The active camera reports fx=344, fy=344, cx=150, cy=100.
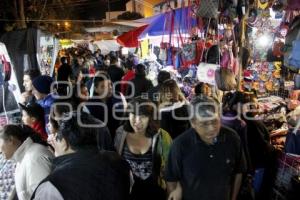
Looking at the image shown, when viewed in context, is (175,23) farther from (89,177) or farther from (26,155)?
(89,177)

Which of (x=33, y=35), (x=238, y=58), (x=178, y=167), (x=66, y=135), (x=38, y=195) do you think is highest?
(x=33, y=35)

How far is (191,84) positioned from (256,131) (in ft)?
10.1

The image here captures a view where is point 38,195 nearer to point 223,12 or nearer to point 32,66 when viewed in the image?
point 223,12

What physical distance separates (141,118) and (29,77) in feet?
8.75

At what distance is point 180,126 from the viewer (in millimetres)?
4598

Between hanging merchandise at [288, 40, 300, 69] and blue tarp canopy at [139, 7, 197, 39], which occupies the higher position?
blue tarp canopy at [139, 7, 197, 39]

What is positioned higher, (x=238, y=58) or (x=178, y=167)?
(x=238, y=58)

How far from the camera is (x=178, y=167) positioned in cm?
292

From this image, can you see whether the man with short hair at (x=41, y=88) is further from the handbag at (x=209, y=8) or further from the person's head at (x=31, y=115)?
the handbag at (x=209, y=8)

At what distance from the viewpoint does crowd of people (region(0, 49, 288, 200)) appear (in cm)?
215

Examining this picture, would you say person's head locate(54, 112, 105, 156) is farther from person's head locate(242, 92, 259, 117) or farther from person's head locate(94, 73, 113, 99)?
person's head locate(94, 73, 113, 99)

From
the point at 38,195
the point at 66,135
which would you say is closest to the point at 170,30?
the point at 66,135

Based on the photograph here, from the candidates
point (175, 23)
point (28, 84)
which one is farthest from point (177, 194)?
point (175, 23)

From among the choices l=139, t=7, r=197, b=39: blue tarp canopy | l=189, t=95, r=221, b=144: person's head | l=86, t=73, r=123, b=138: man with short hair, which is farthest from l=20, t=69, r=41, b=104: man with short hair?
l=189, t=95, r=221, b=144: person's head
